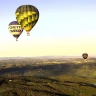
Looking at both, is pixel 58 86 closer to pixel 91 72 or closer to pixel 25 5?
pixel 25 5

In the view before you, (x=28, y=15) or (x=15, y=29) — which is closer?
(x=28, y=15)

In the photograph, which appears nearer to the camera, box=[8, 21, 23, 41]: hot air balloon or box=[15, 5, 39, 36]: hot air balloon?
box=[15, 5, 39, 36]: hot air balloon

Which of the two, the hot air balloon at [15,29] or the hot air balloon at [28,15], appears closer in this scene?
the hot air balloon at [28,15]

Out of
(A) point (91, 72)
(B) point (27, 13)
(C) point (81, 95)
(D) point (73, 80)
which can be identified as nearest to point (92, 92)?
(C) point (81, 95)
